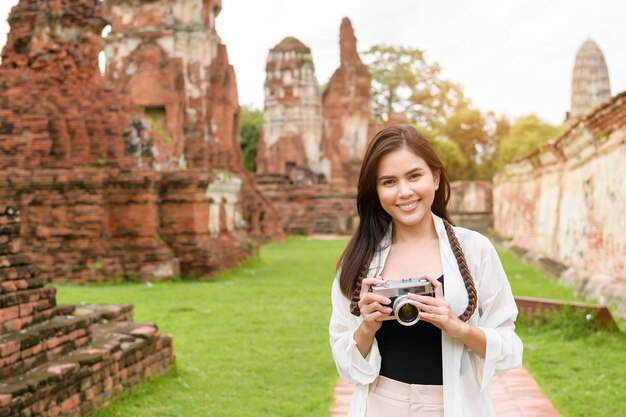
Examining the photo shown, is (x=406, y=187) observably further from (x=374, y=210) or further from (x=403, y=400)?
(x=403, y=400)

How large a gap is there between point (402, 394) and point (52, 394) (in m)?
2.44

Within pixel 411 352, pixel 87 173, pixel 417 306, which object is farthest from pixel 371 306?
pixel 87 173

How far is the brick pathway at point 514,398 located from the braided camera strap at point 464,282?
2.42 meters

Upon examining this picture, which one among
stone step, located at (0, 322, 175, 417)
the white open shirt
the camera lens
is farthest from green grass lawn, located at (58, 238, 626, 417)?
the camera lens

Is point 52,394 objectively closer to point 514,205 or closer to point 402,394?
point 402,394

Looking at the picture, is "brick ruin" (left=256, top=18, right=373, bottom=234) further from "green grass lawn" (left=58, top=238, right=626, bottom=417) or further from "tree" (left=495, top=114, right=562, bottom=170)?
"green grass lawn" (left=58, top=238, right=626, bottom=417)

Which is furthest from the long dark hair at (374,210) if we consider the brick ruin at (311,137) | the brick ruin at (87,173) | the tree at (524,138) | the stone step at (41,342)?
the tree at (524,138)

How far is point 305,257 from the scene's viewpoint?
16.4 meters

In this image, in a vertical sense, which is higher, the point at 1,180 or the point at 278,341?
the point at 1,180

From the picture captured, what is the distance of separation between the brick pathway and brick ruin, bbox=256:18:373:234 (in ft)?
71.1

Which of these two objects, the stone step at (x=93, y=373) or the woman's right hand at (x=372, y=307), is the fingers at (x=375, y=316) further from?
the stone step at (x=93, y=373)

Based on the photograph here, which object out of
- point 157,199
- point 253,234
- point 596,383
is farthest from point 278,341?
point 253,234

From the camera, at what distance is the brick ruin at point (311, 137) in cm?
2783

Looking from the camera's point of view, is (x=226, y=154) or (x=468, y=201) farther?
(x=468, y=201)
